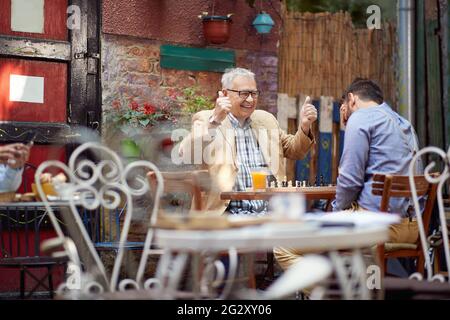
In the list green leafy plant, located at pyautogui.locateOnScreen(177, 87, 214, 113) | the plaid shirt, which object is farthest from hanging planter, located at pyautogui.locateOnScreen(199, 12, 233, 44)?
the plaid shirt

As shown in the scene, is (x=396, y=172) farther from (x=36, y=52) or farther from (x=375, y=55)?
(x=375, y=55)

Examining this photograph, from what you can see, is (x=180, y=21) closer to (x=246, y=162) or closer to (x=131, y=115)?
(x=131, y=115)

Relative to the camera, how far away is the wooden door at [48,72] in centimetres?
622

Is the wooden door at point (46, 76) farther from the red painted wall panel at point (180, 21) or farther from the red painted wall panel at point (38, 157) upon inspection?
the red painted wall panel at point (180, 21)

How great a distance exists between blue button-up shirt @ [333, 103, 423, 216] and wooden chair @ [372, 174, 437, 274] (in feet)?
0.59

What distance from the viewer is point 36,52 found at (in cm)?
633

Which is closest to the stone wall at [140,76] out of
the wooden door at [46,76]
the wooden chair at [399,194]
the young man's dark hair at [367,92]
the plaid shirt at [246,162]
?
the wooden door at [46,76]

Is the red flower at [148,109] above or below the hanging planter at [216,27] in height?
below

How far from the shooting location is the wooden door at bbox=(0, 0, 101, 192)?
6.22 meters

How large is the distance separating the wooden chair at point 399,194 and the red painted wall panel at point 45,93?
9.13 feet

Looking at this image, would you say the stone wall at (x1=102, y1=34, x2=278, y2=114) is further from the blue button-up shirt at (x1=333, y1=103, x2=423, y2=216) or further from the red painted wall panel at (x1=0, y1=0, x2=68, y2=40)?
the blue button-up shirt at (x1=333, y1=103, x2=423, y2=216)

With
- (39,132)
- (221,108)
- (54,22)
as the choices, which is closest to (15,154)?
(221,108)

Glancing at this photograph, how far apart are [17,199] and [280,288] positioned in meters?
1.75

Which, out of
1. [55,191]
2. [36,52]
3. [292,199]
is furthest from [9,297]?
[292,199]
